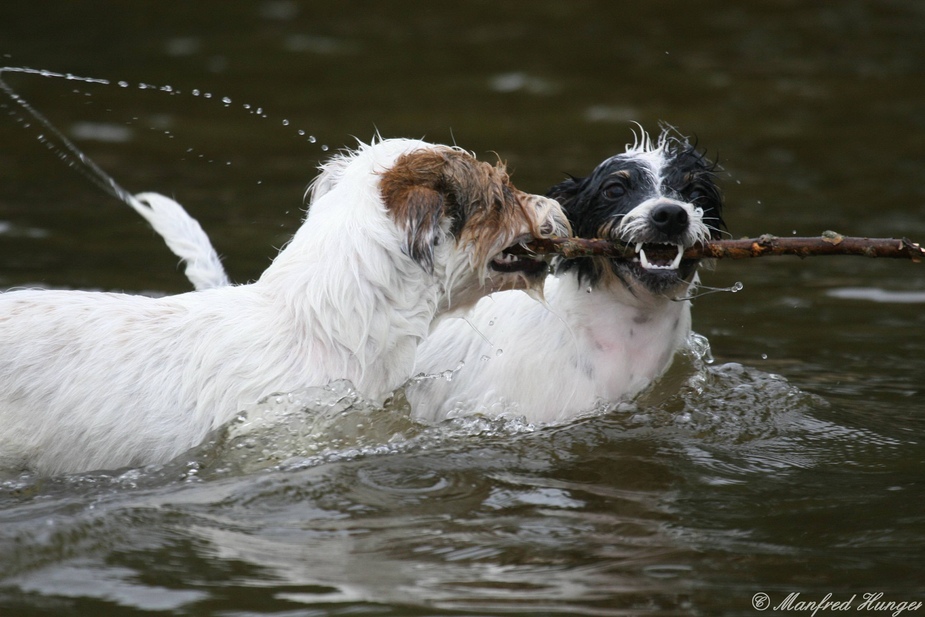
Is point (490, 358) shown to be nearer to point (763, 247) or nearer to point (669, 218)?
point (669, 218)

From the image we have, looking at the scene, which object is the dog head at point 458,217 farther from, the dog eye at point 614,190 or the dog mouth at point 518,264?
the dog eye at point 614,190

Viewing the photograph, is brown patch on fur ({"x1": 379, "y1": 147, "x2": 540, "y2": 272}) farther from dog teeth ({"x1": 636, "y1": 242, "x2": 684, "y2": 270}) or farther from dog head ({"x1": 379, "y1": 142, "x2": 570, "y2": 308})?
dog teeth ({"x1": 636, "y1": 242, "x2": 684, "y2": 270})

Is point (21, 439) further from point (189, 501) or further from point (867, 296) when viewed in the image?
point (867, 296)

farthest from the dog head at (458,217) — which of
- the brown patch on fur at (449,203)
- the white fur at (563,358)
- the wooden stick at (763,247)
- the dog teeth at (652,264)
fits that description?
the white fur at (563,358)

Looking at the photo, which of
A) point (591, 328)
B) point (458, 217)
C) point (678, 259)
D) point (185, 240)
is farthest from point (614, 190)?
point (185, 240)

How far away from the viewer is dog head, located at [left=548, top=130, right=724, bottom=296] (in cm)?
529

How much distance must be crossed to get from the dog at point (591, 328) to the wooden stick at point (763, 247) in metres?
0.16

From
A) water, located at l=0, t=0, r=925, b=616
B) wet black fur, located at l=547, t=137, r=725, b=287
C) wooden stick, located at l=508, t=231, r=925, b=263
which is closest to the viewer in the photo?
water, located at l=0, t=0, r=925, b=616

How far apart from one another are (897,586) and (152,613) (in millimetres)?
2636

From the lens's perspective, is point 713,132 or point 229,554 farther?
point 713,132

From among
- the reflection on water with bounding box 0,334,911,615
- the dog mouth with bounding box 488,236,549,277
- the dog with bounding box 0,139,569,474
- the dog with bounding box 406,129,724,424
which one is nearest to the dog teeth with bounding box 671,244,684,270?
the dog with bounding box 406,129,724,424

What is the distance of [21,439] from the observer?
4.80 metres

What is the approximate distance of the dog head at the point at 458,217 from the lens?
4.86m

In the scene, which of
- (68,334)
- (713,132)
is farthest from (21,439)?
(713,132)
